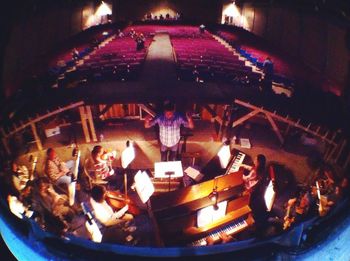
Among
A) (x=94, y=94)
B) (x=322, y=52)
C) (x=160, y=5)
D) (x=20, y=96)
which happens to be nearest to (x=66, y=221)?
(x=94, y=94)

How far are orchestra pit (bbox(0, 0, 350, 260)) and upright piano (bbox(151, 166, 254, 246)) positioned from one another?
3cm

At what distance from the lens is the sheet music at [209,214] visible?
598 centimetres

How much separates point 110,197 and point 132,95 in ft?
15.3

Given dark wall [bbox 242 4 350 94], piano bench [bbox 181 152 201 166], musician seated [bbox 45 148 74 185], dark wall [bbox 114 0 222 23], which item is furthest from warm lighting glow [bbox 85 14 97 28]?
musician seated [bbox 45 148 74 185]

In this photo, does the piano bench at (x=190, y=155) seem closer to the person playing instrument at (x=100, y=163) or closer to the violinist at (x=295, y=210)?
the person playing instrument at (x=100, y=163)

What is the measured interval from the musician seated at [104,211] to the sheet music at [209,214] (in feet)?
5.32

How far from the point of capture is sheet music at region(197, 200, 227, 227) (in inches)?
236

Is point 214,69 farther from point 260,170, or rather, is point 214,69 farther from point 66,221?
point 66,221

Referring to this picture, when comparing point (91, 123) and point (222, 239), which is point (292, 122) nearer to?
point (222, 239)

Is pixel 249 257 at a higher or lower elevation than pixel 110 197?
higher

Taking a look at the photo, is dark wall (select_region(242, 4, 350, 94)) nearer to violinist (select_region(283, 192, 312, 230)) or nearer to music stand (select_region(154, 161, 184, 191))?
violinist (select_region(283, 192, 312, 230))

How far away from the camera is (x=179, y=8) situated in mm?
28875

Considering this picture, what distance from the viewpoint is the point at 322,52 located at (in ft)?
52.7

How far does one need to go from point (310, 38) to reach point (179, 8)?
49.8 ft
